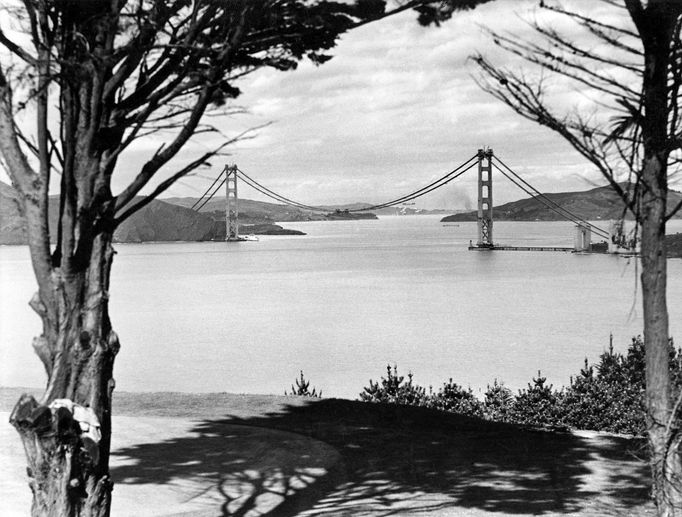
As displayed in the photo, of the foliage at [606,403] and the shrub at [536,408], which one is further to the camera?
the shrub at [536,408]

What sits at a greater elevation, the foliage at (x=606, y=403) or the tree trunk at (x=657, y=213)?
the tree trunk at (x=657, y=213)

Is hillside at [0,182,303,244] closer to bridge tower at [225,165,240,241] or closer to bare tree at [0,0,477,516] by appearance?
bridge tower at [225,165,240,241]

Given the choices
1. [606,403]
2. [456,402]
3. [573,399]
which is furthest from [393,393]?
[606,403]

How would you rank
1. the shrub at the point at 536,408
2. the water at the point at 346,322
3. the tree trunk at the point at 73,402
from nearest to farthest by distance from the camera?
the tree trunk at the point at 73,402
the shrub at the point at 536,408
the water at the point at 346,322

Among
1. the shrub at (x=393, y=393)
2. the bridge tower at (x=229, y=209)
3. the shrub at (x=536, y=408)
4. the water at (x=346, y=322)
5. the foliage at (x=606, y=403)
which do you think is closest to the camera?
the foliage at (x=606, y=403)

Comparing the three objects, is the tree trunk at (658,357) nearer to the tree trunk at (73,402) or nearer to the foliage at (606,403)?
the tree trunk at (73,402)

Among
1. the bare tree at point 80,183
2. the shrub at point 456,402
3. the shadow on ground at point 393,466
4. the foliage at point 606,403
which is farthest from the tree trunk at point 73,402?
the foliage at point 606,403
